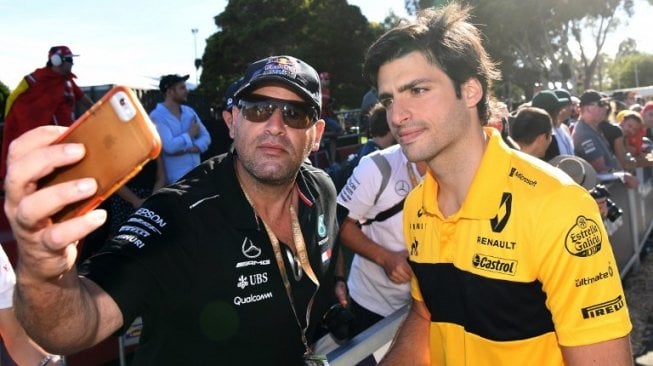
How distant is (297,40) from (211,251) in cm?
3504

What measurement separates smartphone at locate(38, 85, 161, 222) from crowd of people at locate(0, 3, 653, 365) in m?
0.05

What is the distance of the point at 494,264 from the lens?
1954mm

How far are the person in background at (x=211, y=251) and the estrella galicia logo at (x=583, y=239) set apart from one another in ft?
3.40

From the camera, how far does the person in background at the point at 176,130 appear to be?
589cm

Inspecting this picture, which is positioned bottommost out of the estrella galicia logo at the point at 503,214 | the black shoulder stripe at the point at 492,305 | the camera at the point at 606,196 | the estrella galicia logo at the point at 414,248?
the camera at the point at 606,196

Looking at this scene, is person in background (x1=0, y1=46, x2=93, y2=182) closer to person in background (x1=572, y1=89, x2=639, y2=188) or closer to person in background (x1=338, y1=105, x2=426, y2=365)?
person in background (x1=338, y1=105, x2=426, y2=365)

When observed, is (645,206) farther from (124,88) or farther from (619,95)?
(619,95)

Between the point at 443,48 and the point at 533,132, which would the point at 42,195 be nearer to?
the point at 443,48

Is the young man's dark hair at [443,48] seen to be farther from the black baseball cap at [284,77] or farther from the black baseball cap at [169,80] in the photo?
the black baseball cap at [169,80]

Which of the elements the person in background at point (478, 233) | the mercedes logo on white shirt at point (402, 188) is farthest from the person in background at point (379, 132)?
the person in background at point (478, 233)

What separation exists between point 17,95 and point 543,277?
5.52m

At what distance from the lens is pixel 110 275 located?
1.67m

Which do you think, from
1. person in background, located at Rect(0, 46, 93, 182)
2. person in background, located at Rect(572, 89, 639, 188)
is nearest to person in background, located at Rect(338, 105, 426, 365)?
person in background, located at Rect(0, 46, 93, 182)

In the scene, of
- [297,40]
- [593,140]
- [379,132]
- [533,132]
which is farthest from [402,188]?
[297,40]
